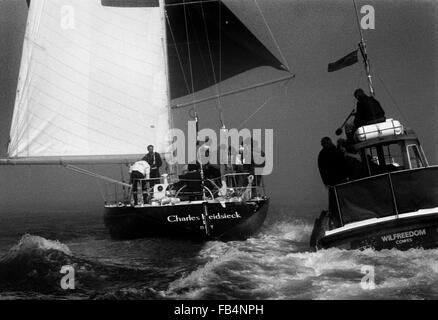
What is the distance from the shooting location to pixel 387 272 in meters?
9.34

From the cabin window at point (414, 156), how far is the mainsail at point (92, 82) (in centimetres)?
958

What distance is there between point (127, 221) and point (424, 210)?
Result: 29.9ft

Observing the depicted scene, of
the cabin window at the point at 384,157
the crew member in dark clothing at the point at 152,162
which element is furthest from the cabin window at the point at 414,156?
the crew member in dark clothing at the point at 152,162

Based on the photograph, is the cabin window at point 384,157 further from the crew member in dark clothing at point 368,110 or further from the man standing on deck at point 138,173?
the man standing on deck at point 138,173

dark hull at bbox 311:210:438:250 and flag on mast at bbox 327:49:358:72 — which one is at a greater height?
flag on mast at bbox 327:49:358:72

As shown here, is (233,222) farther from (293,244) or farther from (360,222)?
(360,222)

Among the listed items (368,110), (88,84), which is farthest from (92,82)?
(368,110)

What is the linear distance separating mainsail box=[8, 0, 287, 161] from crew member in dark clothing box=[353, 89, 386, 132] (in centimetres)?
845

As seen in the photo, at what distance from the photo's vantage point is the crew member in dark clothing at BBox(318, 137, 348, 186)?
1299 centimetres

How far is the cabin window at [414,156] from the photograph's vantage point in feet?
40.8

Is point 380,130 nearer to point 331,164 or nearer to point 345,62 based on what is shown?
point 331,164

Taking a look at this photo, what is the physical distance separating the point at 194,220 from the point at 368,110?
5867 mm

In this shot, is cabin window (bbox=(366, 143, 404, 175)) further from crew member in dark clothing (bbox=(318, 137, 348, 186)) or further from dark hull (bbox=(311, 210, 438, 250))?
dark hull (bbox=(311, 210, 438, 250))

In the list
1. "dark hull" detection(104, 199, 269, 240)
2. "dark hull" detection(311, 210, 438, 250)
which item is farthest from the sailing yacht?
"dark hull" detection(311, 210, 438, 250)
